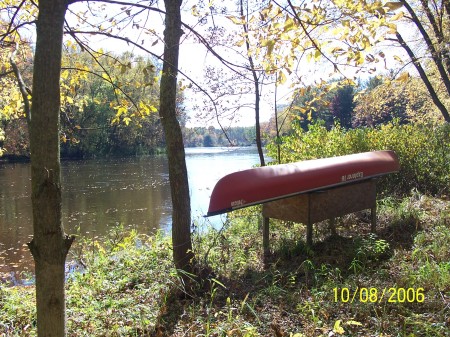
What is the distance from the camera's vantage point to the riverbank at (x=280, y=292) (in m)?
2.93

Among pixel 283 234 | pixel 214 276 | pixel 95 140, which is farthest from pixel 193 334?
pixel 95 140

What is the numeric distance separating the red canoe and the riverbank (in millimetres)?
560

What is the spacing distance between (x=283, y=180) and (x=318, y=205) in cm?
56

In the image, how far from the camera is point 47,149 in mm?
1823

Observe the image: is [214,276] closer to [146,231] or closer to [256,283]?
[256,283]

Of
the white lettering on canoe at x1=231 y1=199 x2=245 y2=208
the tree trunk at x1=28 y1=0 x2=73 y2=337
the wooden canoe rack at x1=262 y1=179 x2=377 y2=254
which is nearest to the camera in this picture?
the tree trunk at x1=28 y1=0 x2=73 y2=337

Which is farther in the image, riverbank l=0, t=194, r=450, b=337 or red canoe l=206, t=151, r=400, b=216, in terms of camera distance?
red canoe l=206, t=151, r=400, b=216

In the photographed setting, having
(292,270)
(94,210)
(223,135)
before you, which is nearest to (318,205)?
(292,270)

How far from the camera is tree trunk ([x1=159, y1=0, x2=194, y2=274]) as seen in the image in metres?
3.87

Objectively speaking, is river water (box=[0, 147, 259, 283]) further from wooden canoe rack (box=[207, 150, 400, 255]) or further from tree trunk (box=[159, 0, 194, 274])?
tree trunk (box=[159, 0, 194, 274])

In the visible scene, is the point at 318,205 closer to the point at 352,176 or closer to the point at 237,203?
the point at 352,176

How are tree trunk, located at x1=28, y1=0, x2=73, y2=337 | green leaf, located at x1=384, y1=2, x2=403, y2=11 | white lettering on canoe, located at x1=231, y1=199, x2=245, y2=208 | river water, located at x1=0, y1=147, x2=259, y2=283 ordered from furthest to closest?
river water, located at x1=0, y1=147, x2=259, y2=283, white lettering on canoe, located at x1=231, y1=199, x2=245, y2=208, green leaf, located at x1=384, y1=2, x2=403, y2=11, tree trunk, located at x1=28, y1=0, x2=73, y2=337

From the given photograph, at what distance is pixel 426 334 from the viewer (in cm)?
262

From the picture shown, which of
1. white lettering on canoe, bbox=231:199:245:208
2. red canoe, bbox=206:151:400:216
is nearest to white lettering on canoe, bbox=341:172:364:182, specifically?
red canoe, bbox=206:151:400:216
